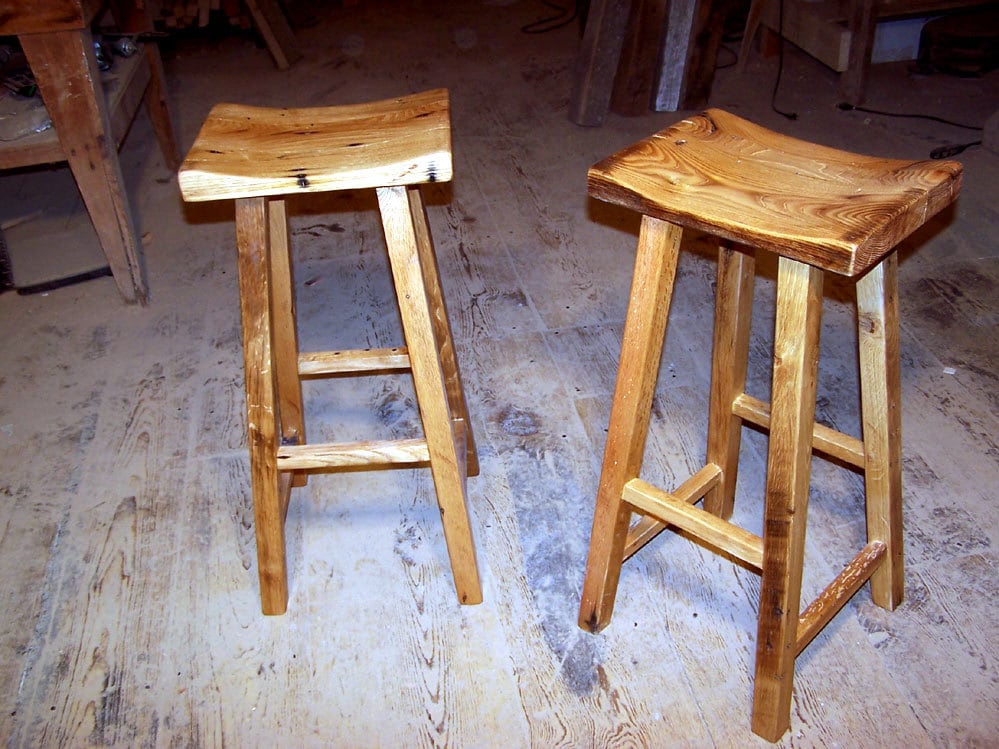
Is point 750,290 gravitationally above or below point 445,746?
above

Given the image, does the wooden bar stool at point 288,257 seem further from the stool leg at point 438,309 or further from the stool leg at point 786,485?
the stool leg at point 786,485

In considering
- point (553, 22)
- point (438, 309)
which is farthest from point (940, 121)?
point (438, 309)

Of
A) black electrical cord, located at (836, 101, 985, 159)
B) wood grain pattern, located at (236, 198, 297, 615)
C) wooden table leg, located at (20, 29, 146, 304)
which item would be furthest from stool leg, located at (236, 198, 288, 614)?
black electrical cord, located at (836, 101, 985, 159)

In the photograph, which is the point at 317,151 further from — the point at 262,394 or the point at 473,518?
the point at 473,518

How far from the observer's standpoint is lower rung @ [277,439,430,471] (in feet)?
5.06

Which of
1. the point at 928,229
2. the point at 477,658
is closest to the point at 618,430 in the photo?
the point at 477,658

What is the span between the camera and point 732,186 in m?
1.19

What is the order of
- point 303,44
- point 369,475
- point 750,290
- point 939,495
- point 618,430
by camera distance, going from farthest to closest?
point 303,44
point 369,475
point 939,495
point 750,290
point 618,430

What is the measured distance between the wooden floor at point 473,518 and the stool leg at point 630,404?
0.42 feet

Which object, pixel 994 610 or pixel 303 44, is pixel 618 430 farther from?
pixel 303 44

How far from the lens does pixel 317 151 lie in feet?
4.50

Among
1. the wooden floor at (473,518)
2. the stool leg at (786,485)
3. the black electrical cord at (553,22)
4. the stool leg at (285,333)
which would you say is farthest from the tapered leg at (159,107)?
the stool leg at (786,485)

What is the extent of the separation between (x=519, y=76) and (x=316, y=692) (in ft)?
10.2

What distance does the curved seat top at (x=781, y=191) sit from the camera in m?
1.07
